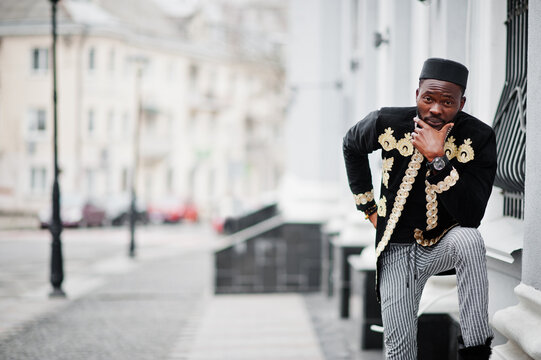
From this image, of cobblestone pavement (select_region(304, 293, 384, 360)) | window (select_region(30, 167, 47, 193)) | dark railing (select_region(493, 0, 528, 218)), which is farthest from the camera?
window (select_region(30, 167, 47, 193))

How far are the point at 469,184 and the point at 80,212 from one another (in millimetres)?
34893

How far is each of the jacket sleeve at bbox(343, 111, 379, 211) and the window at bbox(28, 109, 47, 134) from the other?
4071 centimetres

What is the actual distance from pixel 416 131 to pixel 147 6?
4789cm

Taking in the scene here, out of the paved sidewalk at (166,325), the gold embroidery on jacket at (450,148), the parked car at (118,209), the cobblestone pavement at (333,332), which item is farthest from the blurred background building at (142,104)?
the gold embroidery on jacket at (450,148)

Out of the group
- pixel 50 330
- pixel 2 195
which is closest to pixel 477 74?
pixel 50 330

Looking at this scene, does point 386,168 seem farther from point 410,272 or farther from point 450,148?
point 410,272

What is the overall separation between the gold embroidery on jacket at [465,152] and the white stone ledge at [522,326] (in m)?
0.66

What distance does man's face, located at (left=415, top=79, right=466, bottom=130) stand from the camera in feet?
10.8

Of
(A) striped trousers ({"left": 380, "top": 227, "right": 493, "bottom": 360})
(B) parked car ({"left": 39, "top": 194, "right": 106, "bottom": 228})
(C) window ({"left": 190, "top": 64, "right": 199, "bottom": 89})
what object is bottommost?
(B) parked car ({"left": 39, "top": 194, "right": 106, "bottom": 228})

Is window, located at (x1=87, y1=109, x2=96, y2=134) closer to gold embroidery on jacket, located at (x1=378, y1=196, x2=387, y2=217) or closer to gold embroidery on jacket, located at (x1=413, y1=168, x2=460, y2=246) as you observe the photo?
gold embroidery on jacket, located at (x1=378, y1=196, x2=387, y2=217)

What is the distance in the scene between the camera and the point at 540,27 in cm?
357

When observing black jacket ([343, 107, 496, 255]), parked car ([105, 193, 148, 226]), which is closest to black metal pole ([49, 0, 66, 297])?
black jacket ([343, 107, 496, 255])

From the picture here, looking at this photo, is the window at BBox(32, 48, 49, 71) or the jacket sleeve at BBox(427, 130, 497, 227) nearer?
the jacket sleeve at BBox(427, 130, 497, 227)

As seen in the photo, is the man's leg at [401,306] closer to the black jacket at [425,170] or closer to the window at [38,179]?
the black jacket at [425,170]
